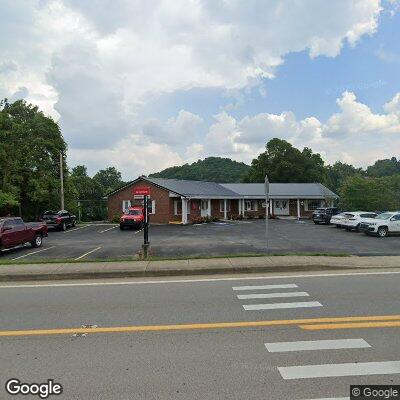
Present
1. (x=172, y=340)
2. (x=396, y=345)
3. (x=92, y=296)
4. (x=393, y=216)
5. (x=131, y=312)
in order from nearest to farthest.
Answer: (x=396, y=345) → (x=172, y=340) → (x=131, y=312) → (x=92, y=296) → (x=393, y=216)

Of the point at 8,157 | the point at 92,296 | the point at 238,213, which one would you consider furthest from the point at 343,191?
the point at 92,296

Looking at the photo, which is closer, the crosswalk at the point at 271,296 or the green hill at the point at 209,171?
the crosswalk at the point at 271,296

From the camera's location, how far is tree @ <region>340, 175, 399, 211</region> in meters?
45.2

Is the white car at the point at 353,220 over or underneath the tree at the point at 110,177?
underneath

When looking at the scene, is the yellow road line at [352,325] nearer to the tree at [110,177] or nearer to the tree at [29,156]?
the tree at [29,156]

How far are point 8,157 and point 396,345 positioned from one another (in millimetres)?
34792

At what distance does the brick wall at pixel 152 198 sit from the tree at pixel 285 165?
113 ft

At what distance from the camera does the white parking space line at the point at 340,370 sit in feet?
14.9

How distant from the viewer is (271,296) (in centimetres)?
841

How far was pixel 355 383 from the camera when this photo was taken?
432 cm

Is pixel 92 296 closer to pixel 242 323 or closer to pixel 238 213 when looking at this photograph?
pixel 242 323

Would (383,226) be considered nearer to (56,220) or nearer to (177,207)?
(177,207)

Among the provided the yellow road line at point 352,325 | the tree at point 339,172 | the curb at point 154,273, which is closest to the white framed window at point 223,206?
the curb at point 154,273

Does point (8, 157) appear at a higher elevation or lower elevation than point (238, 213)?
higher
